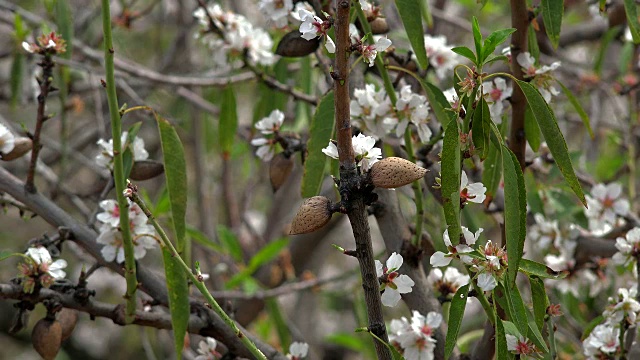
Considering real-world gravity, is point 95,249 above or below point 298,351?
above

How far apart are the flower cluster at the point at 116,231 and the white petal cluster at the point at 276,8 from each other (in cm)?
42

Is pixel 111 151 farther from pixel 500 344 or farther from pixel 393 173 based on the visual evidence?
pixel 500 344

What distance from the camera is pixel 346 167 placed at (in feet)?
3.10

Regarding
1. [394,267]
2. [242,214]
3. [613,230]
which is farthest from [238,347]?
[242,214]

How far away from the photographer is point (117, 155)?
1154mm

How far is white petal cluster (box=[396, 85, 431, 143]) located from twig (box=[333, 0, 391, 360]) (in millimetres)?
347

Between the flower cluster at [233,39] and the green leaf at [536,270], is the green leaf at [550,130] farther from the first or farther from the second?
the flower cluster at [233,39]

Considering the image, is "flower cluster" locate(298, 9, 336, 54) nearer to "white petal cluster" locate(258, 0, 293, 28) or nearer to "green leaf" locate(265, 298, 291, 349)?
"white petal cluster" locate(258, 0, 293, 28)

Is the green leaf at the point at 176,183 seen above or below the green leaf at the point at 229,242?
above

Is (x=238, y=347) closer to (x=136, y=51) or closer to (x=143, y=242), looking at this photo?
(x=143, y=242)

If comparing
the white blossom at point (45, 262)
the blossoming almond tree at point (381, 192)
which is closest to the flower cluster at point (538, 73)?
the blossoming almond tree at point (381, 192)

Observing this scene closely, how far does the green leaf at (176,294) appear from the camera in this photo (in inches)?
45.6

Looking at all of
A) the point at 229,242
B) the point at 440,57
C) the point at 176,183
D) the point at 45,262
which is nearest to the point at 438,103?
the point at 176,183

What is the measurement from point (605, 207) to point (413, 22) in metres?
0.92
